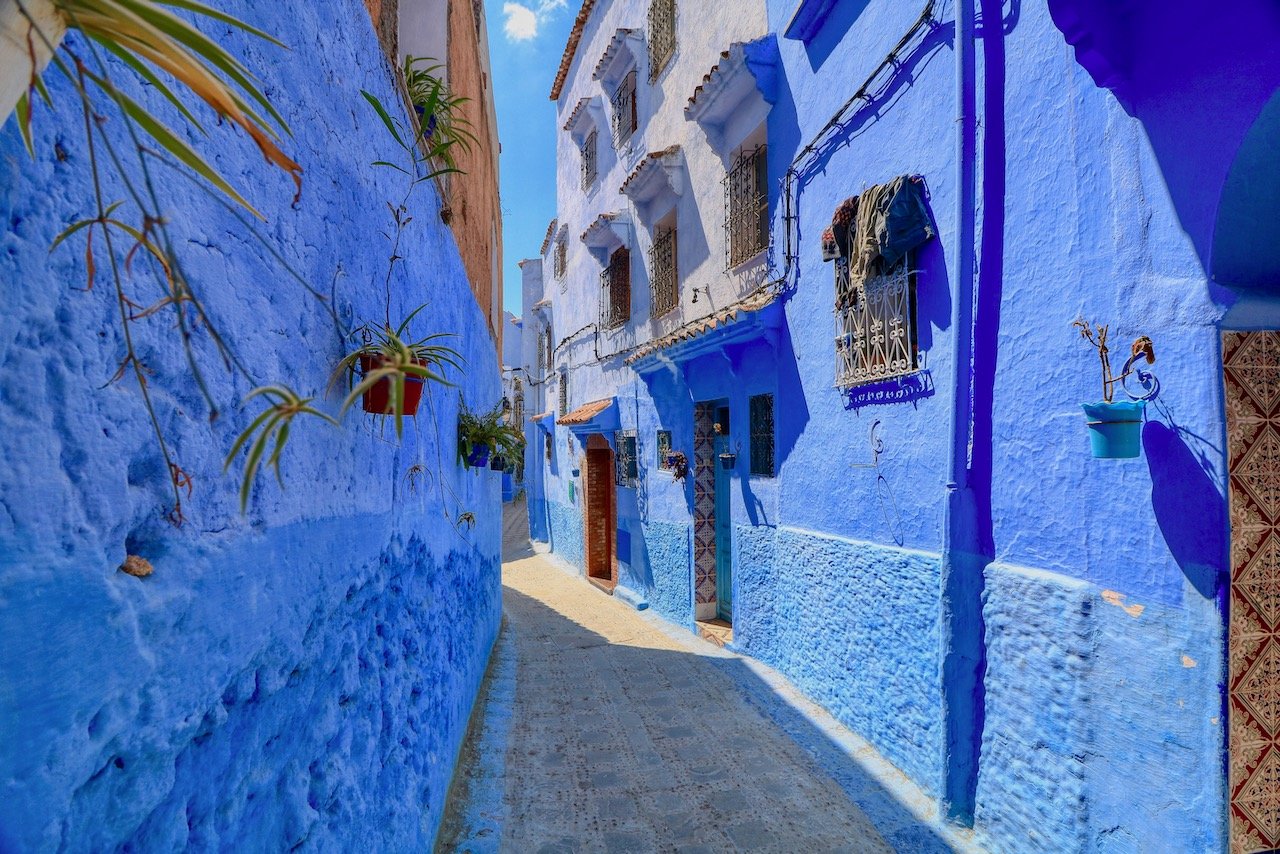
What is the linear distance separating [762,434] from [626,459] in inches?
163

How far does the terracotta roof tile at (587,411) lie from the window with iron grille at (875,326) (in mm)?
6543

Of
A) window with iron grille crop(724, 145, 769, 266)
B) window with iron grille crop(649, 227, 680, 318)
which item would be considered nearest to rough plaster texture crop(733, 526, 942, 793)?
window with iron grille crop(724, 145, 769, 266)

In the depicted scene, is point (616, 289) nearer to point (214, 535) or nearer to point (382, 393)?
point (382, 393)

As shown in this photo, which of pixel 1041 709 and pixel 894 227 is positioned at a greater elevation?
pixel 894 227

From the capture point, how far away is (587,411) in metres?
12.4

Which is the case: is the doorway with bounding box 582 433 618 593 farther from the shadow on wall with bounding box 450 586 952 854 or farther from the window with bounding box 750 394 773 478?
the window with bounding box 750 394 773 478

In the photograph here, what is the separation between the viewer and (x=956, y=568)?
13.8ft

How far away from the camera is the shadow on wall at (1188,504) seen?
9.12ft

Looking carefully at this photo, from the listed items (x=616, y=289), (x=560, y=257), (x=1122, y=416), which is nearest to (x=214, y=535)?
(x=1122, y=416)

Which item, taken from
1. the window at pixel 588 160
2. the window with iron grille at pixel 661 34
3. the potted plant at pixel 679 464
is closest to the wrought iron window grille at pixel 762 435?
the potted plant at pixel 679 464

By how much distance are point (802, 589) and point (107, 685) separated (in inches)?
229

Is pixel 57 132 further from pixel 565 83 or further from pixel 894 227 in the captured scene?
pixel 565 83

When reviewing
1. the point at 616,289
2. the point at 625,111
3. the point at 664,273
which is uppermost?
the point at 625,111

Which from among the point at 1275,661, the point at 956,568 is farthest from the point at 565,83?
the point at 1275,661
